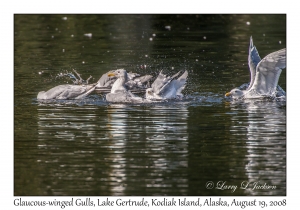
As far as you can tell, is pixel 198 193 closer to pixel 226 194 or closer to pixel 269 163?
pixel 226 194

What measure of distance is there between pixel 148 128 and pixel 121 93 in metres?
2.26

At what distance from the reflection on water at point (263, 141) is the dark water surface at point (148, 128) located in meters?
0.01

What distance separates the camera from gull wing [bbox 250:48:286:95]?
44.2 feet

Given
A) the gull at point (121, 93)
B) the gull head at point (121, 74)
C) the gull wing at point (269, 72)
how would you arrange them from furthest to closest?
1. the gull head at point (121, 74)
2. the gull at point (121, 93)
3. the gull wing at point (269, 72)

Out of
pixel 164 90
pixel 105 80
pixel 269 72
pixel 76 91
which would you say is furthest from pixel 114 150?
pixel 105 80

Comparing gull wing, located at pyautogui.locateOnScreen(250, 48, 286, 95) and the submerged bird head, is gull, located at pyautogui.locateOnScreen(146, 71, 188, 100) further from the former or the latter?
gull wing, located at pyautogui.locateOnScreen(250, 48, 286, 95)

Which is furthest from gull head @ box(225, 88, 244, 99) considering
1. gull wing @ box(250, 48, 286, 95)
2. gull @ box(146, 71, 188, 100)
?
gull @ box(146, 71, 188, 100)

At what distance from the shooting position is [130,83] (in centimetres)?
1509

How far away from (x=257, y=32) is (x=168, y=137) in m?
10.3

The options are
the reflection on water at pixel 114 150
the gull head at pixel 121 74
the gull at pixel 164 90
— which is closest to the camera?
the reflection on water at pixel 114 150

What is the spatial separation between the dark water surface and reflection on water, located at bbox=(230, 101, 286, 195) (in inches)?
0.6

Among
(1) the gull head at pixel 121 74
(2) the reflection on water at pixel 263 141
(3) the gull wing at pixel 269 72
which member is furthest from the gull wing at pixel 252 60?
(1) the gull head at pixel 121 74

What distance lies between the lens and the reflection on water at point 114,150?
31.3 feet

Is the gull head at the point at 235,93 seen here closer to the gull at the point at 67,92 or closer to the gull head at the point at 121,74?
the gull head at the point at 121,74
